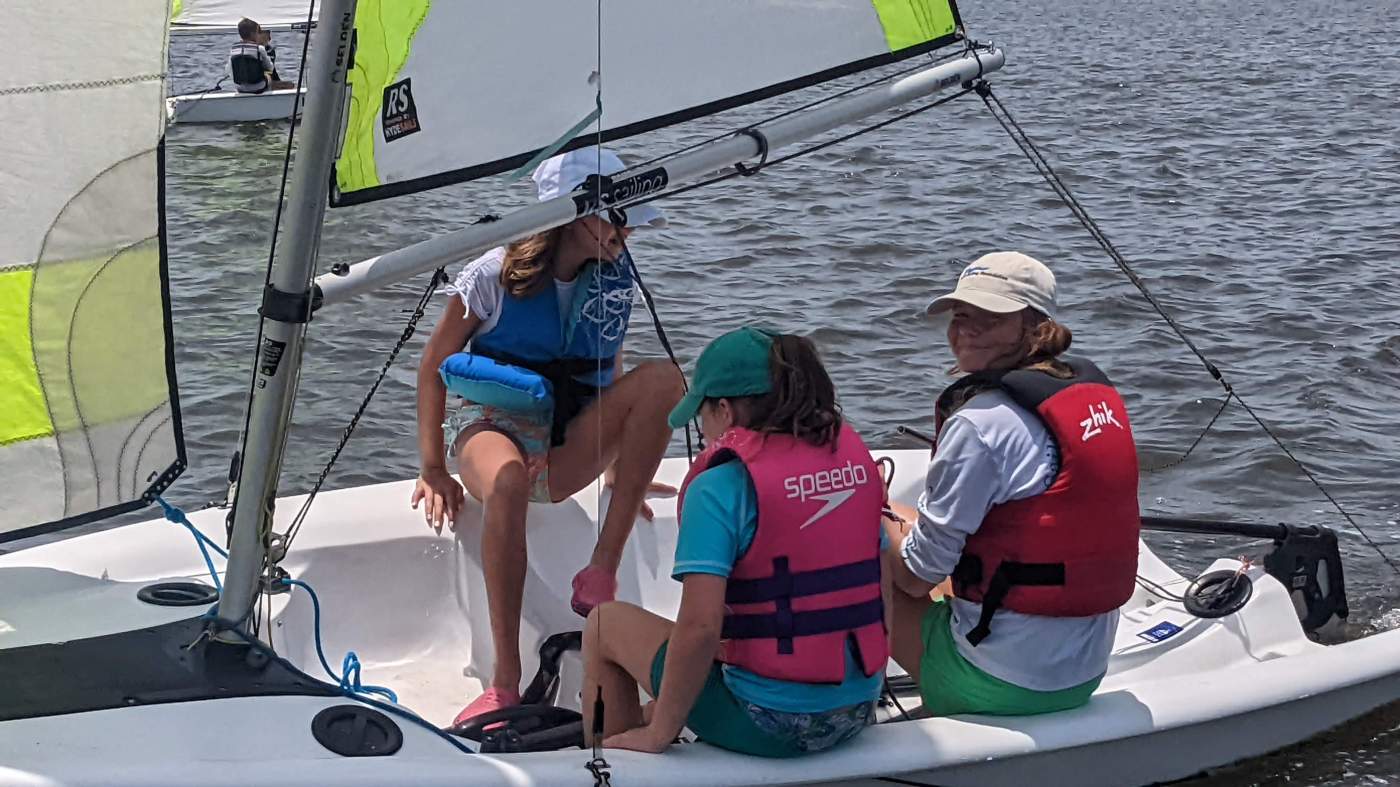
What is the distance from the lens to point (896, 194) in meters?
8.76

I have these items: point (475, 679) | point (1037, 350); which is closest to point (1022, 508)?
point (1037, 350)

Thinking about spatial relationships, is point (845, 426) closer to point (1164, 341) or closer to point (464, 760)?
point (464, 760)

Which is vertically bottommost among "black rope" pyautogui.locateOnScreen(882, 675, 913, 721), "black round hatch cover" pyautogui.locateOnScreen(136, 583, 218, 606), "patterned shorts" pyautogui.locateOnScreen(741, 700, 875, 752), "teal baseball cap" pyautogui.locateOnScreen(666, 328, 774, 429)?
"black rope" pyautogui.locateOnScreen(882, 675, 913, 721)

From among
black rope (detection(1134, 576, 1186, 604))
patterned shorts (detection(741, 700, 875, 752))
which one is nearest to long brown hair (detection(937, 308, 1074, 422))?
patterned shorts (detection(741, 700, 875, 752))

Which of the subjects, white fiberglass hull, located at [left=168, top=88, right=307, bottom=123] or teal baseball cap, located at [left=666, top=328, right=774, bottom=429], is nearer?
teal baseball cap, located at [left=666, top=328, right=774, bottom=429]

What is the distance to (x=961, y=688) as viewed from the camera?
2.70m

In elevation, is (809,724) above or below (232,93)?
below

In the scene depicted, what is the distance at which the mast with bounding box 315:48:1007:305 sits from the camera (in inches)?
92.3

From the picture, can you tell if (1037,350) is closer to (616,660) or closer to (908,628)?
(908,628)

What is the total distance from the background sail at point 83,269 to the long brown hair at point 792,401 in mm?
913

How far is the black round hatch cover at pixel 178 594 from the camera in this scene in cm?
278

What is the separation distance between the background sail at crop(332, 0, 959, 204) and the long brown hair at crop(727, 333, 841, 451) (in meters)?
0.51

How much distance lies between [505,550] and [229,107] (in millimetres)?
9930

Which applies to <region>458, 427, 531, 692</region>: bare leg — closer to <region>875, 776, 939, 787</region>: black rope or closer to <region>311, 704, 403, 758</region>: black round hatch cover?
<region>311, 704, 403, 758</region>: black round hatch cover
